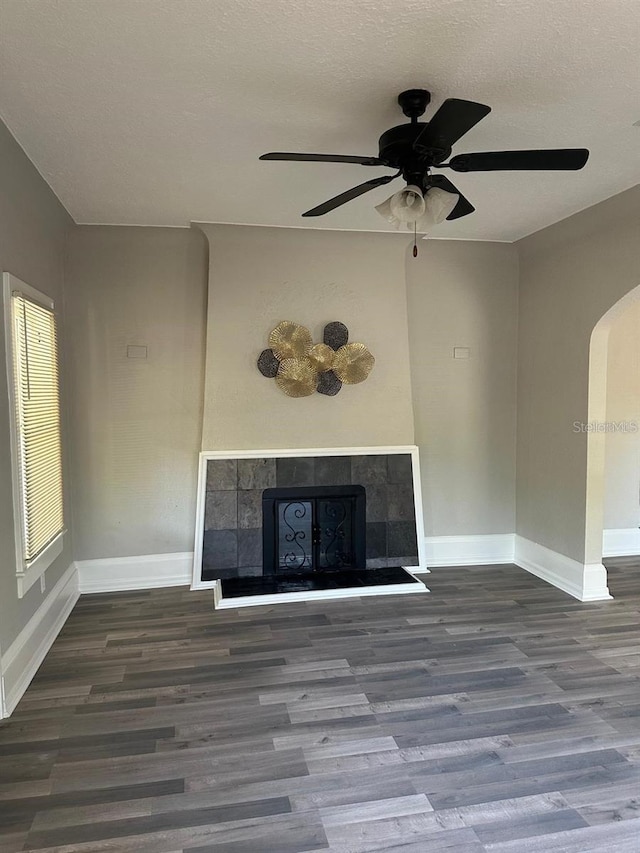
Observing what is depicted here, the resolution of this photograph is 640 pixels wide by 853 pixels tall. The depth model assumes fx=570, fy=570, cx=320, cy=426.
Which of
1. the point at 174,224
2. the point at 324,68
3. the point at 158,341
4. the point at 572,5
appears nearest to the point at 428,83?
the point at 324,68

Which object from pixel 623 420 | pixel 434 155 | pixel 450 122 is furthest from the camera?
pixel 623 420

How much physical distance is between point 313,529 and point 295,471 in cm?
50

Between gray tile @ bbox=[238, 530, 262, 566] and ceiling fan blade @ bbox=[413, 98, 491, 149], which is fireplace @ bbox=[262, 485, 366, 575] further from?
ceiling fan blade @ bbox=[413, 98, 491, 149]

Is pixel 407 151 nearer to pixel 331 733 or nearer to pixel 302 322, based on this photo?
pixel 302 322

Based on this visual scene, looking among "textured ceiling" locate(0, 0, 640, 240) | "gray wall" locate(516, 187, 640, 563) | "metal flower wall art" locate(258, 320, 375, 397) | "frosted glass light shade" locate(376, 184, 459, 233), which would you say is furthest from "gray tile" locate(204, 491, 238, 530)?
"frosted glass light shade" locate(376, 184, 459, 233)

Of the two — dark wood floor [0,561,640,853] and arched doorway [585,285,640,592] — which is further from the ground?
arched doorway [585,285,640,592]

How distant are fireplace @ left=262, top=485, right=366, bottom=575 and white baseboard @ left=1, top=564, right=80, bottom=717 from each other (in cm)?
144

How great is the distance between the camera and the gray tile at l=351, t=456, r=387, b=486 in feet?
15.4

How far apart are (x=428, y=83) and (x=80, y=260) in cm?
296

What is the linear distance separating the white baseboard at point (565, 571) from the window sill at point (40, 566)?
11.9 feet

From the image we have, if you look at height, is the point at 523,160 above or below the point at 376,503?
above

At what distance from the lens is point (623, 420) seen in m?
5.14

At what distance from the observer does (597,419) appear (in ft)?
13.6

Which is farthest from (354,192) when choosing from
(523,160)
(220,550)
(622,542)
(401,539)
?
(622,542)
